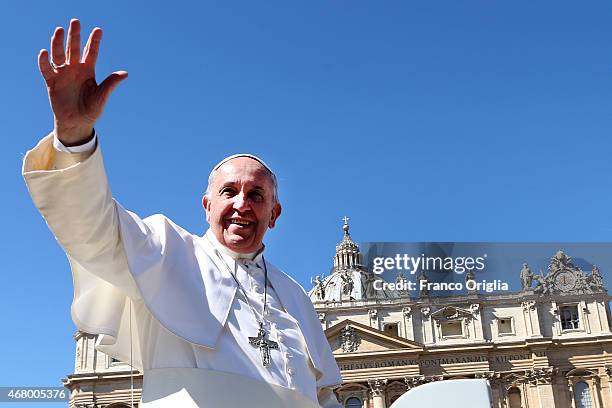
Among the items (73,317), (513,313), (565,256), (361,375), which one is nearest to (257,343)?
(73,317)

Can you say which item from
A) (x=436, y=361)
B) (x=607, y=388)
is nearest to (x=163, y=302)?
(x=436, y=361)

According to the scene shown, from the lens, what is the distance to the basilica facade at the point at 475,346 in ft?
109

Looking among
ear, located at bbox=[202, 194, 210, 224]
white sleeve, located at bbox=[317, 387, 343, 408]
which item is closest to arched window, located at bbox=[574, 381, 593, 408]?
white sleeve, located at bbox=[317, 387, 343, 408]

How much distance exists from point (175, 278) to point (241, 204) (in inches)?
16.4

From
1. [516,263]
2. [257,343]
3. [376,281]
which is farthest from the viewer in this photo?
[376,281]

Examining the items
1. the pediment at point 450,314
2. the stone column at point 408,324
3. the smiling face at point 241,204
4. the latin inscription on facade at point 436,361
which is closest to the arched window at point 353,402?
Result: the latin inscription on facade at point 436,361

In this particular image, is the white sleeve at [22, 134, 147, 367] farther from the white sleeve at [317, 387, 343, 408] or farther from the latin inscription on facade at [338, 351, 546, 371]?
the latin inscription on facade at [338, 351, 546, 371]

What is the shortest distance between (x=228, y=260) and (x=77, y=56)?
1157 mm

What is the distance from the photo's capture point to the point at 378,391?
108ft

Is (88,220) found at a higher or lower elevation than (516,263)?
lower

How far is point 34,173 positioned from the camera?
7.38 feet

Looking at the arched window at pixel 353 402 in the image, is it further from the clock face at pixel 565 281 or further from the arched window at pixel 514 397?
the clock face at pixel 565 281

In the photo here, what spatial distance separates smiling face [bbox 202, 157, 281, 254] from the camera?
2988 millimetres

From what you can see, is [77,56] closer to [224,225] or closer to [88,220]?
[88,220]
